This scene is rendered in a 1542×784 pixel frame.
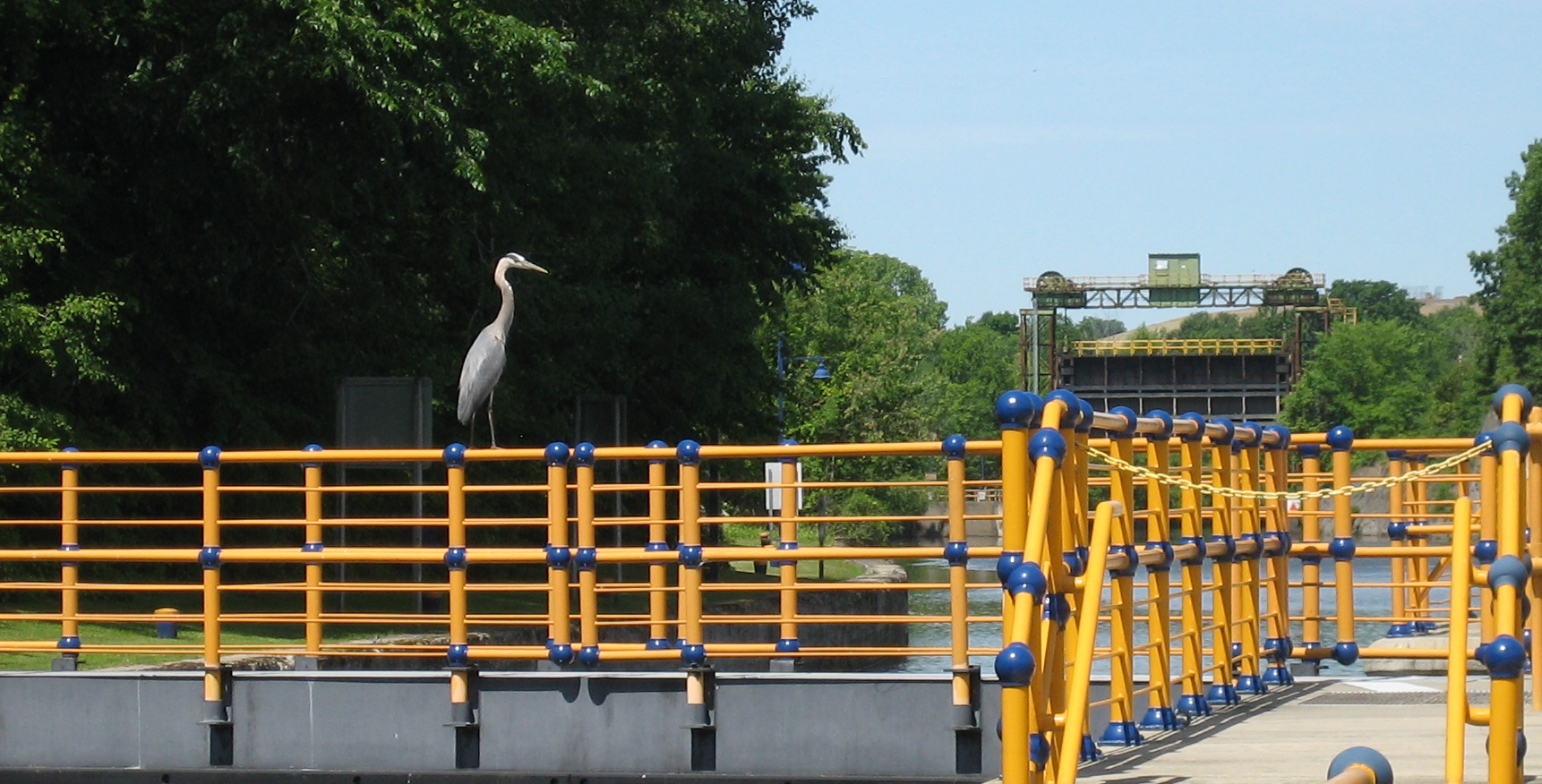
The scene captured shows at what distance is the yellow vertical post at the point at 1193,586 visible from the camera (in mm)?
9258

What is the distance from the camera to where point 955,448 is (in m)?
10.4

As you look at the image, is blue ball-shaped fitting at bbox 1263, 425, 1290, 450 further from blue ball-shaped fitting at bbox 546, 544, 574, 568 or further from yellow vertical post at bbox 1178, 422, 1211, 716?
blue ball-shaped fitting at bbox 546, 544, 574, 568

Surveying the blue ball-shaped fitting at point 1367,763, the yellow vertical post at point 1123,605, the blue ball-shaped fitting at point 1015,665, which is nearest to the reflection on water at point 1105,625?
the yellow vertical post at point 1123,605

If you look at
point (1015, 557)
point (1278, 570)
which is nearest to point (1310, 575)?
point (1278, 570)

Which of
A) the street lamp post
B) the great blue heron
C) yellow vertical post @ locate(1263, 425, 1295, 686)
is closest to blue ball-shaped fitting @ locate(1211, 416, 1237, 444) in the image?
yellow vertical post @ locate(1263, 425, 1295, 686)

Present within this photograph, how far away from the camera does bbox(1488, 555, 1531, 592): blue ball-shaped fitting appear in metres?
6.59

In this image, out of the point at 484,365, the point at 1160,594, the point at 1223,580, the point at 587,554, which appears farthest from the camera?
the point at 484,365

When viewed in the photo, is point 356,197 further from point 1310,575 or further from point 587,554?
point 1310,575

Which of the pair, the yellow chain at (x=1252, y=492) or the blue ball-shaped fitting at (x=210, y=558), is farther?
the blue ball-shaped fitting at (x=210, y=558)

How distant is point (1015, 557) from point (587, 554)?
4.49 meters

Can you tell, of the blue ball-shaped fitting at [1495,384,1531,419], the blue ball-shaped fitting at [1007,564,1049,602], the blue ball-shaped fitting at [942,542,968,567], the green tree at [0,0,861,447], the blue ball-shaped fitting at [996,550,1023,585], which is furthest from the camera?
the green tree at [0,0,861,447]

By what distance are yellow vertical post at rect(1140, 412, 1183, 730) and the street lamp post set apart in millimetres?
29654

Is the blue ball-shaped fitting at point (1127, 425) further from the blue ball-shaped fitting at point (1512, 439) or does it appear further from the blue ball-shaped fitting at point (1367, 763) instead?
the blue ball-shaped fitting at point (1367, 763)

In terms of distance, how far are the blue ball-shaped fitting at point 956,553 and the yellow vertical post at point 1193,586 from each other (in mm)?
1193
